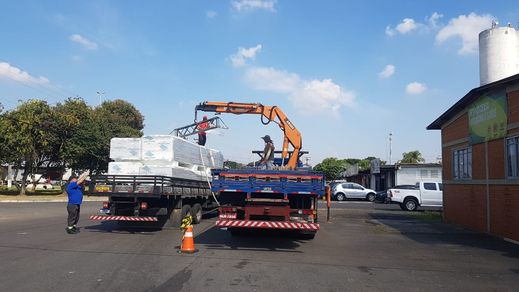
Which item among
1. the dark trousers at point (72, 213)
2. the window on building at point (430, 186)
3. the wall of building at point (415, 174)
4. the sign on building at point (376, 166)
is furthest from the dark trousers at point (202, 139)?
the sign on building at point (376, 166)

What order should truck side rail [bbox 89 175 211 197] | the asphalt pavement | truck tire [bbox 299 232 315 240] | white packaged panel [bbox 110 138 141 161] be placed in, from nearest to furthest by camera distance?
the asphalt pavement < truck tire [bbox 299 232 315 240] < truck side rail [bbox 89 175 211 197] < white packaged panel [bbox 110 138 141 161]

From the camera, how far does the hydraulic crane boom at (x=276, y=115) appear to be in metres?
16.1

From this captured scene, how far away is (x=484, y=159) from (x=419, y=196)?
1265 cm

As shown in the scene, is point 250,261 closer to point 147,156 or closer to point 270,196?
point 270,196

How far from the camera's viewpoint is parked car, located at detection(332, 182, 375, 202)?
4116cm

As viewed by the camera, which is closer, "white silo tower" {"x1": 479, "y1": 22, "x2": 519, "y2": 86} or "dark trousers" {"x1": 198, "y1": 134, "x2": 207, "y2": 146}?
"white silo tower" {"x1": 479, "y1": 22, "x2": 519, "y2": 86}

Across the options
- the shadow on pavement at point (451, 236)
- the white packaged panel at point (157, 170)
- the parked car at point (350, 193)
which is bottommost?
the shadow on pavement at point (451, 236)

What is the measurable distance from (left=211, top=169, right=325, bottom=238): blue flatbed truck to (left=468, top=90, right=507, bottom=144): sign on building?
6.38 meters

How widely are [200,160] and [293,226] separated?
8.01 meters

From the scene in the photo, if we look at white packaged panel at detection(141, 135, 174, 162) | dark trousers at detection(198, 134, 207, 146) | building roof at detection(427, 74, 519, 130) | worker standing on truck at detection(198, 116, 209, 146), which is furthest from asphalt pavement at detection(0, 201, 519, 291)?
dark trousers at detection(198, 134, 207, 146)

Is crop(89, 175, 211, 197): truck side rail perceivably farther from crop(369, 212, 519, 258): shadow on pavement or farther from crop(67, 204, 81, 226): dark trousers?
crop(369, 212, 519, 258): shadow on pavement

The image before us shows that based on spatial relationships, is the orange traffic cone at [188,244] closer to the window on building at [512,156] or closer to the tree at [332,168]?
the window on building at [512,156]

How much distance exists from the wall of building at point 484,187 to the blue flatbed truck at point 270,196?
6055 mm

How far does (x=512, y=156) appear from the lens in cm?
1353
